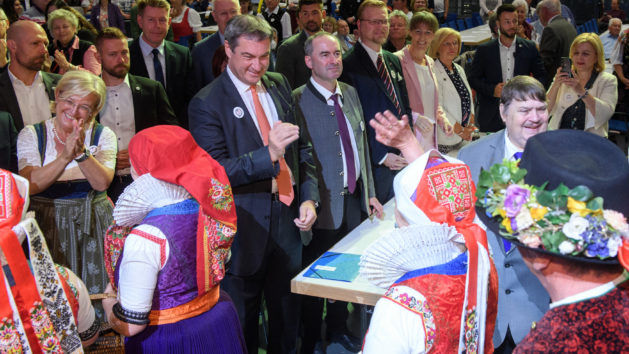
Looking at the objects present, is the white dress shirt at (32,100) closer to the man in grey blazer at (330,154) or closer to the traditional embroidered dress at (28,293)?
the man in grey blazer at (330,154)

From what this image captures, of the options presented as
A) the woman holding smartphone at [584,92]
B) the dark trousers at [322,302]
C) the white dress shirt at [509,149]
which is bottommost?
the dark trousers at [322,302]

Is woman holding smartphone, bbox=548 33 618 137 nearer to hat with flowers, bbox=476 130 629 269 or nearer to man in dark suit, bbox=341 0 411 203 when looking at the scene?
man in dark suit, bbox=341 0 411 203

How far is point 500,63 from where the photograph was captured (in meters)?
6.46

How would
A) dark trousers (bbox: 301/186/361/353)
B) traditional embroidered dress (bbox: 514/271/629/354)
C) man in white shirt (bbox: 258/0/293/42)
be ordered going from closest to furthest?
traditional embroidered dress (bbox: 514/271/629/354) → dark trousers (bbox: 301/186/361/353) → man in white shirt (bbox: 258/0/293/42)

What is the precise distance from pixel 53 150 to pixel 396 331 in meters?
2.20

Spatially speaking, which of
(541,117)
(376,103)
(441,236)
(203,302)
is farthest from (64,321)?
(376,103)

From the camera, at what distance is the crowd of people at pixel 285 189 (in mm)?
1692

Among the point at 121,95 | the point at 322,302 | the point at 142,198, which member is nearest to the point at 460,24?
the point at 121,95

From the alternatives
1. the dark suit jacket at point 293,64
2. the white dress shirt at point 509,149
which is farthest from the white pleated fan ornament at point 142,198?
the dark suit jacket at point 293,64

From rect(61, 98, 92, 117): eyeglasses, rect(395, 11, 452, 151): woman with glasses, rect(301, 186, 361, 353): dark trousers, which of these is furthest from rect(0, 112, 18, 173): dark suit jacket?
rect(395, 11, 452, 151): woman with glasses

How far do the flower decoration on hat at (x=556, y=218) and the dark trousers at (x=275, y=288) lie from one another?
168 centimetres

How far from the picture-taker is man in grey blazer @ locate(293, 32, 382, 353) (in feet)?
12.0

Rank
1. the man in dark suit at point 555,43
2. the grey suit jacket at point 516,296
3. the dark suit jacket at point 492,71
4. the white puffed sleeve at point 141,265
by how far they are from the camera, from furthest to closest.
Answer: the man in dark suit at point 555,43 → the dark suit jacket at point 492,71 → the grey suit jacket at point 516,296 → the white puffed sleeve at point 141,265

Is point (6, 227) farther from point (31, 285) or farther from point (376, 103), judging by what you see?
point (376, 103)
